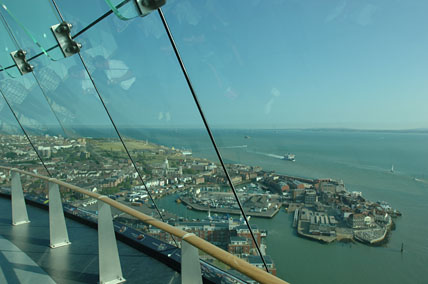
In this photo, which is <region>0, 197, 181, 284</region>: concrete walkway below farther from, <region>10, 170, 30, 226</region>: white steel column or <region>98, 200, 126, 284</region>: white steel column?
<region>10, 170, 30, 226</region>: white steel column

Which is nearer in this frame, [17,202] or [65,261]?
[65,261]

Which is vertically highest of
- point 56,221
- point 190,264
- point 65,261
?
point 190,264

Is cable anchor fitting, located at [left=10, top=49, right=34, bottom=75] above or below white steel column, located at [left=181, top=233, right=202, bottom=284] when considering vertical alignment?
above

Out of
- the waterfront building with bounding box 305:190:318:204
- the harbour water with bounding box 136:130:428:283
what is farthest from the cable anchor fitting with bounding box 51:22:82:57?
the waterfront building with bounding box 305:190:318:204

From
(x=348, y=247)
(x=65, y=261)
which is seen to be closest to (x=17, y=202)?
(x=65, y=261)

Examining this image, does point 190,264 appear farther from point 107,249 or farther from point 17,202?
point 17,202

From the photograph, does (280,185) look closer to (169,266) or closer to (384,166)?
(169,266)

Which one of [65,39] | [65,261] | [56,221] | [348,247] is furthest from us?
[348,247]

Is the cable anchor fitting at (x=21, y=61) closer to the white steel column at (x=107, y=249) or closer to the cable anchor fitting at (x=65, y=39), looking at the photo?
the cable anchor fitting at (x=65, y=39)

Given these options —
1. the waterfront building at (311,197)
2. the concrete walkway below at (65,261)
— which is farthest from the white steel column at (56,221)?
the waterfront building at (311,197)
